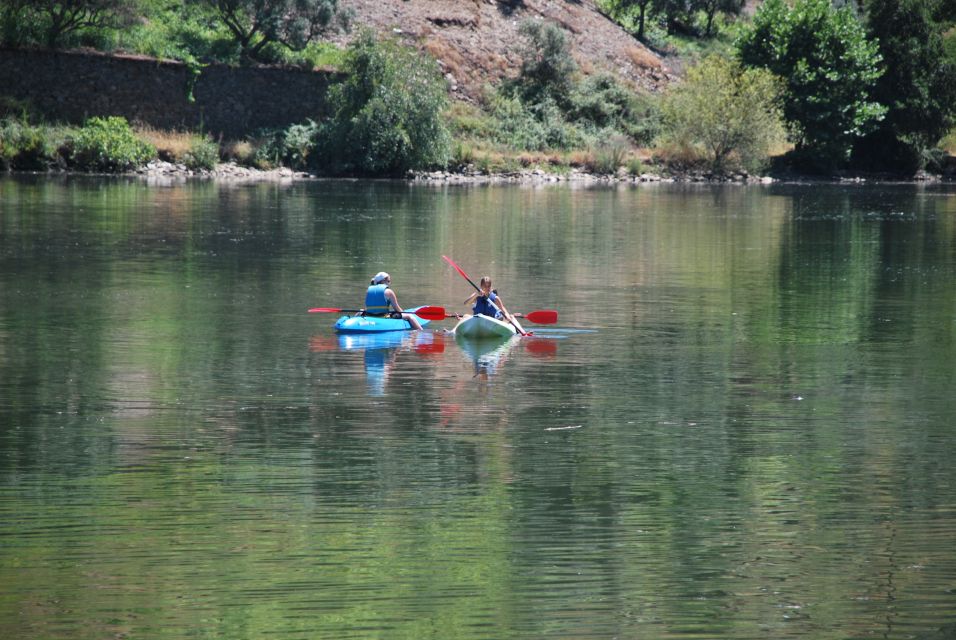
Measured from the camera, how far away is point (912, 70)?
85500mm

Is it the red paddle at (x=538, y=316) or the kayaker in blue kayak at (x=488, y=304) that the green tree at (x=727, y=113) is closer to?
the red paddle at (x=538, y=316)

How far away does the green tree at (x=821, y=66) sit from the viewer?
8231 centimetres

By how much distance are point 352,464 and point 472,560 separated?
351cm

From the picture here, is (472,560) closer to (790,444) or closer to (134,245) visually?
(790,444)

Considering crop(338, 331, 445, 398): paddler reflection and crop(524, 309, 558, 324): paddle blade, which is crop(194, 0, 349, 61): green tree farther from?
crop(338, 331, 445, 398): paddler reflection

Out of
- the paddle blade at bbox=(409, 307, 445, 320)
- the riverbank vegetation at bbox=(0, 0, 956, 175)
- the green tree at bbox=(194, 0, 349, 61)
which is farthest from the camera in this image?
the green tree at bbox=(194, 0, 349, 61)

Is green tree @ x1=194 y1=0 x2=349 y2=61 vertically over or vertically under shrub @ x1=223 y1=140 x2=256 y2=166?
over

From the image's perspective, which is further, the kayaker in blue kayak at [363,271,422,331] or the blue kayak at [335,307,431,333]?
the kayaker in blue kayak at [363,271,422,331]

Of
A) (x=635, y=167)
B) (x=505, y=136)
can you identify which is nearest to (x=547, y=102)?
(x=505, y=136)

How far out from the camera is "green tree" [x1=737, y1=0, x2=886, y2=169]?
8231 centimetres

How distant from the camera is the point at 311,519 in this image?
12.4 meters

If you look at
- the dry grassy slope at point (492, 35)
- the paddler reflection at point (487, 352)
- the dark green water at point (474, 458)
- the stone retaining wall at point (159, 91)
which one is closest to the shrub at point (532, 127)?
the dry grassy slope at point (492, 35)

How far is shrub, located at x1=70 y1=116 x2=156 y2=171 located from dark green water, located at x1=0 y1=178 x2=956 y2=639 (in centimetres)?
3771

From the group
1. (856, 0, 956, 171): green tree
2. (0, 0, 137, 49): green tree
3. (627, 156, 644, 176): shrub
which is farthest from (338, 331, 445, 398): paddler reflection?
(856, 0, 956, 171): green tree
